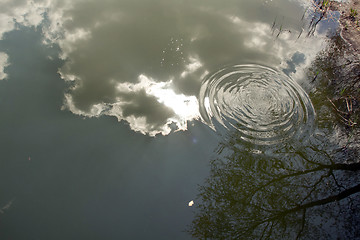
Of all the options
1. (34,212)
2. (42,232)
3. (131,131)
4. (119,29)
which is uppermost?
(119,29)

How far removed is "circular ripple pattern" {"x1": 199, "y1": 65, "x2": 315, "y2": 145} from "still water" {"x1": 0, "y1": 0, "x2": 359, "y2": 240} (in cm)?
2

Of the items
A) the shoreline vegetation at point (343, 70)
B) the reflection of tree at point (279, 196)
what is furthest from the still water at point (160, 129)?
the shoreline vegetation at point (343, 70)

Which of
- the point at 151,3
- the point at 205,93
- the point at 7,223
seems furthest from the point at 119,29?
the point at 7,223

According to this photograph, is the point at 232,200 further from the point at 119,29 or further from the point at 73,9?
the point at 73,9

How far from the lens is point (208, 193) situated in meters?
3.80

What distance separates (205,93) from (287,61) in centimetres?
187

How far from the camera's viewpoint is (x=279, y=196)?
3877mm

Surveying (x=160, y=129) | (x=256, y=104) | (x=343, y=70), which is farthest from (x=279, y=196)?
(x=343, y=70)

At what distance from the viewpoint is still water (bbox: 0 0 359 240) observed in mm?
3566

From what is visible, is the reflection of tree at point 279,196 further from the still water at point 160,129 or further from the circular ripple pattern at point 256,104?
the circular ripple pattern at point 256,104

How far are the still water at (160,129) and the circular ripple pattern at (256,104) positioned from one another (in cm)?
2

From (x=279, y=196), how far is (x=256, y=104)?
1.52 m

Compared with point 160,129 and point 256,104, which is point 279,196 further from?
point 160,129

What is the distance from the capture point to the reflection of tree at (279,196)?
11.8 ft
